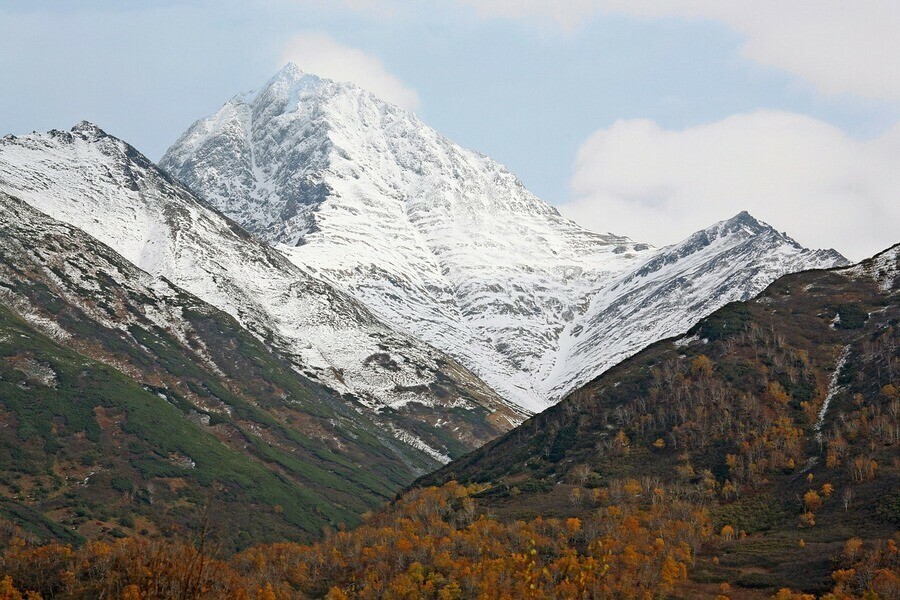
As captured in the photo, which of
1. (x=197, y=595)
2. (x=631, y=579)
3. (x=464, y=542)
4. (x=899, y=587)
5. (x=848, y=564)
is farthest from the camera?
(x=464, y=542)

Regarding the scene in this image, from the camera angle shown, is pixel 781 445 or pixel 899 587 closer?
pixel 899 587

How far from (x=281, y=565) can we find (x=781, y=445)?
349ft

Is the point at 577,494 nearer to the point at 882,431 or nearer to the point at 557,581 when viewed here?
the point at 557,581

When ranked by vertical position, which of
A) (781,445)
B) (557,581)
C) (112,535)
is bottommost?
(112,535)

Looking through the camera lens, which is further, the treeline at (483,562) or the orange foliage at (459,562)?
the orange foliage at (459,562)

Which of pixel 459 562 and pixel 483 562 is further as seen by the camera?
pixel 459 562

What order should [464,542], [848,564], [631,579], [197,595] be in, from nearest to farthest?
[197,595], [848,564], [631,579], [464,542]

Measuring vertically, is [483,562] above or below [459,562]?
above

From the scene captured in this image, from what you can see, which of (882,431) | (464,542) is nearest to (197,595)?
(464,542)

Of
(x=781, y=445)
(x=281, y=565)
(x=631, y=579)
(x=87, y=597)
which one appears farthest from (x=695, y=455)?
(x=87, y=597)

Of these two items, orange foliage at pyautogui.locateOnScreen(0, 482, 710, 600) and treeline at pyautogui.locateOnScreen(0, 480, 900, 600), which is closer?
treeline at pyautogui.locateOnScreen(0, 480, 900, 600)

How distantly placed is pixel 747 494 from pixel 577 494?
113 ft

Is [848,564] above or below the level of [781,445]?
below

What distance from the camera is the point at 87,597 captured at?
411 ft
